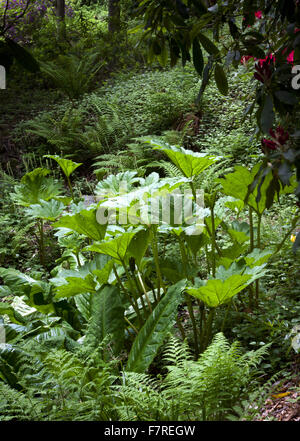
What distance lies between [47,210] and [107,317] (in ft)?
3.30

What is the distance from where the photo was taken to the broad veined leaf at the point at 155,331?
5.28 feet

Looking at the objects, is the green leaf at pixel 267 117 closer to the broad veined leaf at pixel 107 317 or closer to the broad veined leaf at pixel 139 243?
the broad veined leaf at pixel 139 243

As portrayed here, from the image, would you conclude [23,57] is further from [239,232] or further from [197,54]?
[239,232]

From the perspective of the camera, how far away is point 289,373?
62.2 inches

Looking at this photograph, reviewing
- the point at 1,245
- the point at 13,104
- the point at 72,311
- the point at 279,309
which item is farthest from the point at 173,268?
the point at 13,104

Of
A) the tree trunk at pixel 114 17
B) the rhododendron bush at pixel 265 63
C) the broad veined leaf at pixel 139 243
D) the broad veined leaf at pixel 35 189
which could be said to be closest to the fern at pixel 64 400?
the broad veined leaf at pixel 139 243

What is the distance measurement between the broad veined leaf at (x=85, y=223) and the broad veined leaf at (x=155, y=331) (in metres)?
0.43

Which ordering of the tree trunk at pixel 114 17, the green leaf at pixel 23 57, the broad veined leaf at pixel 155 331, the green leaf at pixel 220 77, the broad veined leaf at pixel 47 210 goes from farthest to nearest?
the tree trunk at pixel 114 17 < the broad veined leaf at pixel 47 210 < the broad veined leaf at pixel 155 331 < the green leaf at pixel 220 77 < the green leaf at pixel 23 57

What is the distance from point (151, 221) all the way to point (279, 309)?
0.73m

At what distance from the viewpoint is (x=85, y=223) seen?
1844mm

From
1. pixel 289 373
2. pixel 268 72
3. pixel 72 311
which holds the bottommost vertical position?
Result: pixel 72 311

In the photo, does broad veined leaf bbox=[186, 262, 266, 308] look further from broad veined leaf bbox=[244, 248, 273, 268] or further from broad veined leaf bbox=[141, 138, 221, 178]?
broad veined leaf bbox=[141, 138, 221, 178]

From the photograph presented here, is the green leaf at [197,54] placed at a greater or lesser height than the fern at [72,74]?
greater
